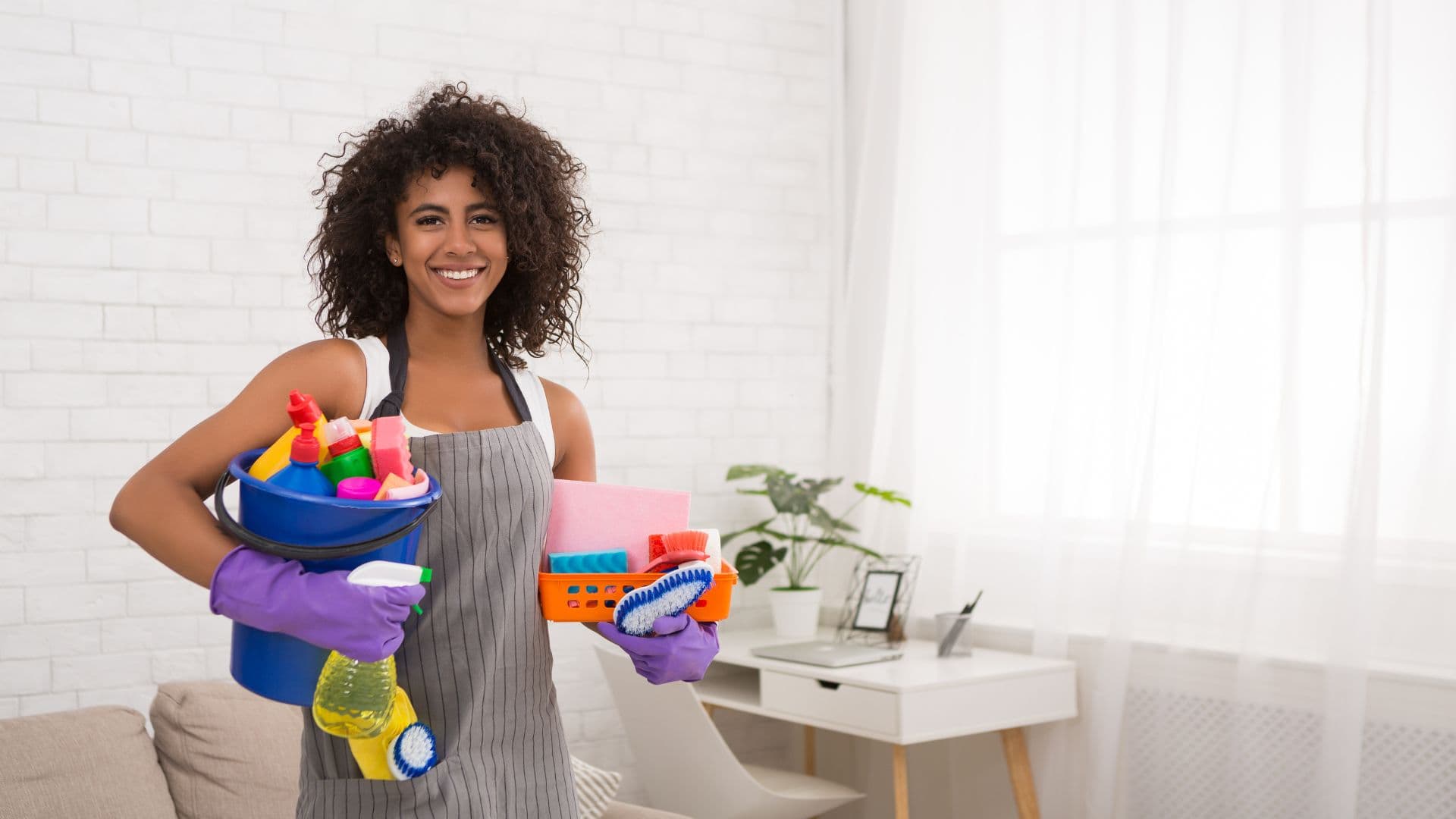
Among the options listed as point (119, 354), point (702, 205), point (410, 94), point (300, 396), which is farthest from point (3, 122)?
point (300, 396)

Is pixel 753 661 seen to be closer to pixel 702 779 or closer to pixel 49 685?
pixel 702 779

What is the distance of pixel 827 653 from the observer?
3109 millimetres

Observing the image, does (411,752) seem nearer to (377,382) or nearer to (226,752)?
(377,382)

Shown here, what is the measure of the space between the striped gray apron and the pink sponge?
186 mm

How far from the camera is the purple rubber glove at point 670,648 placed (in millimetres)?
1403

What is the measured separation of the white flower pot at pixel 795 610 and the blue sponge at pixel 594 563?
2.12m

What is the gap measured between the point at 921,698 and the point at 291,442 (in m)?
1.89

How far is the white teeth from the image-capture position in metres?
1.44

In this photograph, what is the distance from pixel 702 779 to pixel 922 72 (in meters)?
1.89

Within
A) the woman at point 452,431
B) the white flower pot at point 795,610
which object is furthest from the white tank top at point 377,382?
the white flower pot at point 795,610

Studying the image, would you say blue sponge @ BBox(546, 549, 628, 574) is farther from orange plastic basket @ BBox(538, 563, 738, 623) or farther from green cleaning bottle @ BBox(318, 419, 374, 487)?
green cleaning bottle @ BBox(318, 419, 374, 487)

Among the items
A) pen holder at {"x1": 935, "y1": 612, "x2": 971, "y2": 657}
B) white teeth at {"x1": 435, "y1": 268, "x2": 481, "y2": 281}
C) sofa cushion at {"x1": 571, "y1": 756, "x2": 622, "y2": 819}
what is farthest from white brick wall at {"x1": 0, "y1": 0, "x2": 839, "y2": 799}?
white teeth at {"x1": 435, "y1": 268, "x2": 481, "y2": 281}

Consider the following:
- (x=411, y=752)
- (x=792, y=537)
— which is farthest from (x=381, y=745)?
(x=792, y=537)

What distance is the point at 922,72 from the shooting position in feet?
11.7
